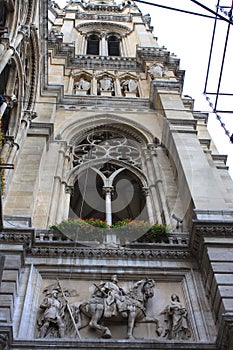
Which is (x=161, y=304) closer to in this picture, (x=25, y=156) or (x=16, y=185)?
(x=16, y=185)

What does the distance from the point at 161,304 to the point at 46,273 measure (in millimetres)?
2815

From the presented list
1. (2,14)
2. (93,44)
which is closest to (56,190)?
(2,14)

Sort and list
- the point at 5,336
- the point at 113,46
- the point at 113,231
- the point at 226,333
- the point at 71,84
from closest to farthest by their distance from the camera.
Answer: the point at 5,336
the point at 226,333
the point at 113,231
the point at 71,84
the point at 113,46

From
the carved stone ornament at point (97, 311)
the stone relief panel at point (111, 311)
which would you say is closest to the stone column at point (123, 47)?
the stone relief panel at point (111, 311)

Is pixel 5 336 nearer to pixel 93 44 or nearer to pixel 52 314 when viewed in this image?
pixel 52 314

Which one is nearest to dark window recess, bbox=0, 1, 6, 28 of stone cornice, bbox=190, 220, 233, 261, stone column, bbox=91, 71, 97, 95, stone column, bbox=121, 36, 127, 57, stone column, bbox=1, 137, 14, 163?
stone column, bbox=1, 137, 14, 163

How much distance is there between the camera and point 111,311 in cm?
963

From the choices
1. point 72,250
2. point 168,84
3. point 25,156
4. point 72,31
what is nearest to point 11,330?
point 72,250

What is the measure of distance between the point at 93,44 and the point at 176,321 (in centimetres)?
2777

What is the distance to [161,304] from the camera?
10289mm

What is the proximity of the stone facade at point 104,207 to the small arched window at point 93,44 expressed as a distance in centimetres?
804

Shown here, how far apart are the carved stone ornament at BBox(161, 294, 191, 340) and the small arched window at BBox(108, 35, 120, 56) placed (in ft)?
81.2

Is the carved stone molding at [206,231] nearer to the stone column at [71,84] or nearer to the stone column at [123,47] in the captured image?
the stone column at [71,84]

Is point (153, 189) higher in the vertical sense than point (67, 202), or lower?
higher
